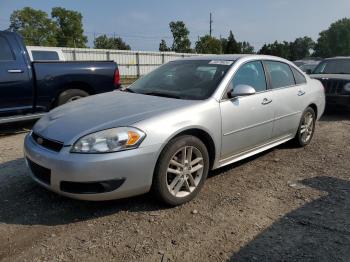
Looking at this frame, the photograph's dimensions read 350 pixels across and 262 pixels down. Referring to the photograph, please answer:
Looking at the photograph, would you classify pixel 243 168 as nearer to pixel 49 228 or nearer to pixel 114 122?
pixel 114 122

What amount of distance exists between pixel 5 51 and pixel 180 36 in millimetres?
45549

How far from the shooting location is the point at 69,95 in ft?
23.1

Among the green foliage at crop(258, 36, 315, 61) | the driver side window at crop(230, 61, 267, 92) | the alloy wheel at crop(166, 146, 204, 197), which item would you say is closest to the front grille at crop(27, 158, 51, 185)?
the alloy wheel at crop(166, 146, 204, 197)

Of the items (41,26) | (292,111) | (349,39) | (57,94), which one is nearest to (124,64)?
(57,94)

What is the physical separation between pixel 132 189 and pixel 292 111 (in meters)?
2.93

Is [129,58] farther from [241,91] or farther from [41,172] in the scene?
[41,172]

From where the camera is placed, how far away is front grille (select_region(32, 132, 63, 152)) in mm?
3287

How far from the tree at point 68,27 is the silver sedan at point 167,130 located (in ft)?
196

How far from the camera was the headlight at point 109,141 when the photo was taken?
10.4 feet

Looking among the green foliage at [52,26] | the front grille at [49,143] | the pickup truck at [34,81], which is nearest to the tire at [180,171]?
the front grille at [49,143]

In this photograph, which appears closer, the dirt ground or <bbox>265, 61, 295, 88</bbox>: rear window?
the dirt ground

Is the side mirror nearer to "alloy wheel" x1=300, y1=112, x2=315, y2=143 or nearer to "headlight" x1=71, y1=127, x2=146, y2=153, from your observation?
"headlight" x1=71, y1=127, x2=146, y2=153

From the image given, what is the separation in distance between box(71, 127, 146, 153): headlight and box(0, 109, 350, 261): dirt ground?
0.69 metres

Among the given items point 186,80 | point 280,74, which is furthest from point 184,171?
point 280,74
